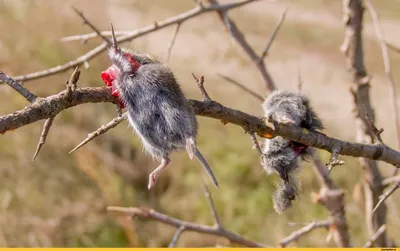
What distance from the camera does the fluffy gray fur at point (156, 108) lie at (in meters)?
1.23

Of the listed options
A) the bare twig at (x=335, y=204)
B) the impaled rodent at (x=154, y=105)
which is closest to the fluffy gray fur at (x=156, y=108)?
the impaled rodent at (x=154, y=105)

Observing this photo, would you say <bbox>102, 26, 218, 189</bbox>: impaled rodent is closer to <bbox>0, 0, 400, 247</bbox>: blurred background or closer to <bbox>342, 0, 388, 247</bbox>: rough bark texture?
<bbox>342, 0, 388, 247</bbox>: rough bark texture

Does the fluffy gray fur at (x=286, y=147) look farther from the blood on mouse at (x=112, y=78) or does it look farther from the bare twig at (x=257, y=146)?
the blood on mouse at (x=112, y=78)

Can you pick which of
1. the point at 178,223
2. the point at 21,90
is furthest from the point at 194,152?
the point at 178,223

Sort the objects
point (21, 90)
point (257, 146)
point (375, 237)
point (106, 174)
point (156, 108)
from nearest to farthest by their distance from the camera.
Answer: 1. point (21, 90)
2. point (156, 108)
3. point (257, 146)
4. point (375, 237)
5. point (106, 174)

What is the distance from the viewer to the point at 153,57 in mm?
1427

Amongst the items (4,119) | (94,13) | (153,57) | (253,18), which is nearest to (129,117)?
(153,57)

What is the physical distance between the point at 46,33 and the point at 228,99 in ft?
10.1

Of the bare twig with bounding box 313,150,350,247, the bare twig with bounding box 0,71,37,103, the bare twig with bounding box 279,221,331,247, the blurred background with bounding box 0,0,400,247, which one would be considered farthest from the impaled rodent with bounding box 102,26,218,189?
the blurred background with bounding box 0,0,400,247

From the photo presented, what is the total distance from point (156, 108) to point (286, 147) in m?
0.63

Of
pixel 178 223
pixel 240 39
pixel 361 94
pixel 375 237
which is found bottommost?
pixel 375 237

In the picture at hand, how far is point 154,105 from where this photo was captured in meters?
1.26

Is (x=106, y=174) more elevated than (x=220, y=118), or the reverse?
(x=106, y=174)

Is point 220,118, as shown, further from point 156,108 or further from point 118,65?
point 118,65
